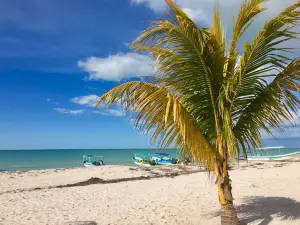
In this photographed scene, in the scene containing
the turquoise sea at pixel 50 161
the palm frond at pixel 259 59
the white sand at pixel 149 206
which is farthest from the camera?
the turquoise sea at pixel 50 161

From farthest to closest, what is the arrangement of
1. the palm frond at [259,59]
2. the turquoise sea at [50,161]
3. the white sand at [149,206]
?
the turquoise sea at [50,161], the white sand at [149,206], the palm frond at [259,59]

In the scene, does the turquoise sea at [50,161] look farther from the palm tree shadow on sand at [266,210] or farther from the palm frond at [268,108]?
the palm tree shadow on sand at [266,210]

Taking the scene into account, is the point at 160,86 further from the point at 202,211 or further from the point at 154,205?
the point at 154,205

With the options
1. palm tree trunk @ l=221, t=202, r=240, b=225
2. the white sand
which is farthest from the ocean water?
palm tree trunk @ l=221, t=202, r=240, b=225

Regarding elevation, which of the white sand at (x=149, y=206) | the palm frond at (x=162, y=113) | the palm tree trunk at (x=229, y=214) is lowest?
the white sand at (x=149, y=206)

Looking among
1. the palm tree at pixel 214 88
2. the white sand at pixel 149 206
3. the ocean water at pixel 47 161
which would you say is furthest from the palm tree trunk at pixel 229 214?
the ocean water at pixel 47 161

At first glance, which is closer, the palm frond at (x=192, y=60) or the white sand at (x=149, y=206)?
the palm frond at (x=192, y=60)

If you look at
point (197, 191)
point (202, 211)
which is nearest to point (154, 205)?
point (202, 211)

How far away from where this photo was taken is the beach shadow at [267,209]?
21.9 feet

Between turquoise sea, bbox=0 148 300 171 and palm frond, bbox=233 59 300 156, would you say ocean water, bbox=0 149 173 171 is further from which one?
palm frond, bbox=233 59 300 156

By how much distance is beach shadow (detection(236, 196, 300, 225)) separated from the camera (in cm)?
668

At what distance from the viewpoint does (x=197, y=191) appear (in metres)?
11.3

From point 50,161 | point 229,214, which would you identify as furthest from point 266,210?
point 50,161

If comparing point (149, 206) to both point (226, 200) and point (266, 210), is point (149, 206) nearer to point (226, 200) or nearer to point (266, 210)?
point (266, 210)
